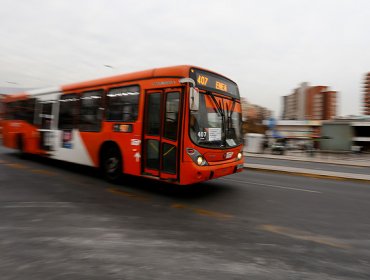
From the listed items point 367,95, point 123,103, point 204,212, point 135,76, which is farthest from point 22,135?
point 367,95

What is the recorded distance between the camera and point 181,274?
3.16 m

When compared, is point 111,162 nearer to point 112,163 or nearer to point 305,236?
point 112,163

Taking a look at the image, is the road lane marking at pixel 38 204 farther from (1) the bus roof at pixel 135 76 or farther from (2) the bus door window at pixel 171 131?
(1) the bus roof at pixel 135 76

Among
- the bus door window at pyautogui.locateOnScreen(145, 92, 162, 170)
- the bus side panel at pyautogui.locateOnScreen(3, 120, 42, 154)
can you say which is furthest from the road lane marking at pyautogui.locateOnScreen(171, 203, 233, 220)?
the bus side panel at pyautogui.locateOnScreen(3, 120, 42, 154)

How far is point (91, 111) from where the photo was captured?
8.83m

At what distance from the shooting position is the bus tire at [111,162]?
796 centimetres

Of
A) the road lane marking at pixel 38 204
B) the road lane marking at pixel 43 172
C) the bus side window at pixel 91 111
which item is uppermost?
the bus side window at pixel 91 111

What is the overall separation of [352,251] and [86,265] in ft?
11.3

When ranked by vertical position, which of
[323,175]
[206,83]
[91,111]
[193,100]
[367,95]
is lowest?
[323,175]

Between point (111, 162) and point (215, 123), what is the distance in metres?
3.22

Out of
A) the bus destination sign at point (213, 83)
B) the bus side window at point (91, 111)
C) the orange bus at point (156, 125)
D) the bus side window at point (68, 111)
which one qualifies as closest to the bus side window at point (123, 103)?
the orange bus at point (156, 125)

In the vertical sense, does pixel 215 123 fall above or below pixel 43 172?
above

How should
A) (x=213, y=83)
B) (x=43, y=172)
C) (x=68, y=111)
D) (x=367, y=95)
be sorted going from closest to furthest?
(x=213, y=83), (x=43, y=172), (x=68, y=111), (x=367, y=95)

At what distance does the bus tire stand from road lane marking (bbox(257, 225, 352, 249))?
440cm
